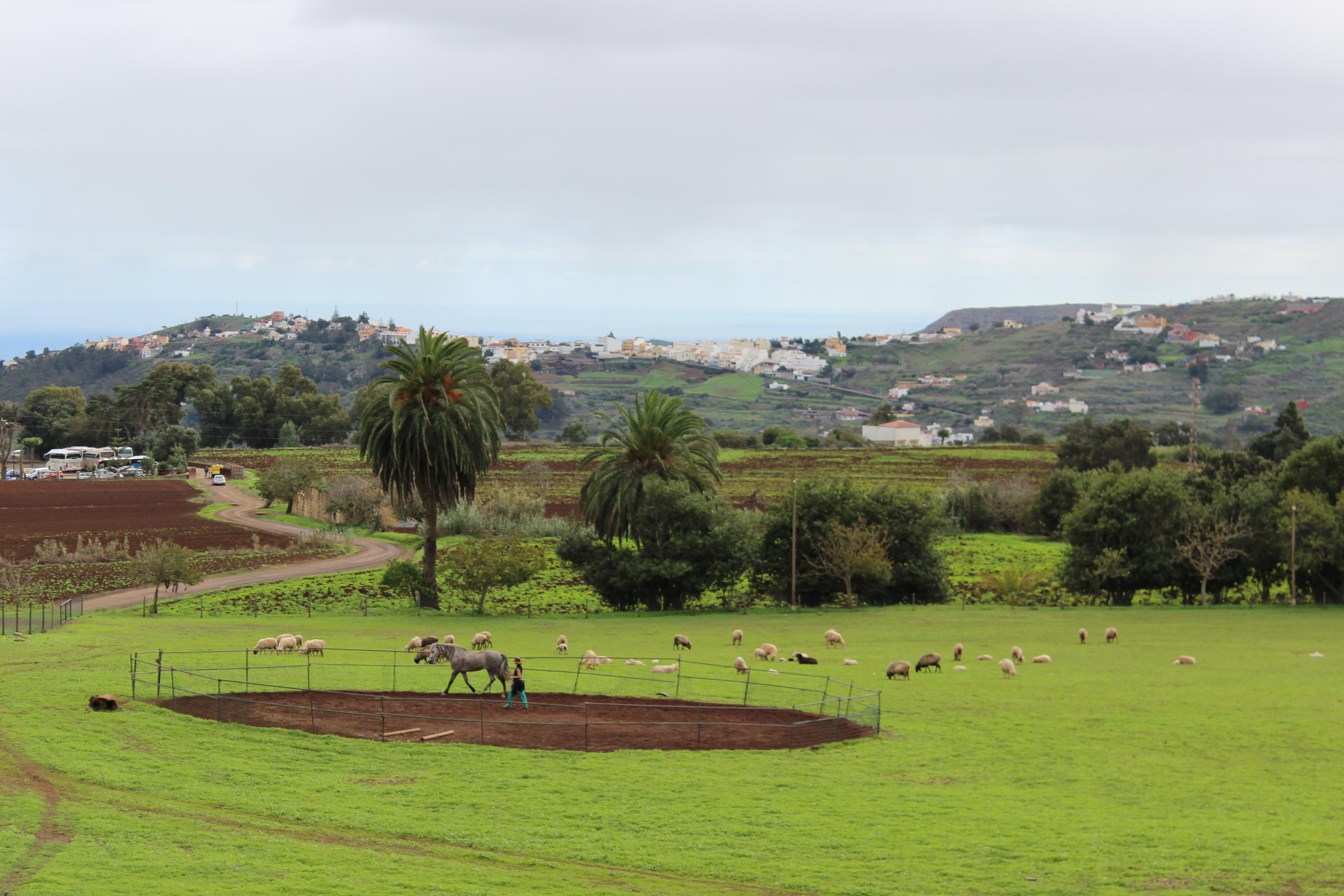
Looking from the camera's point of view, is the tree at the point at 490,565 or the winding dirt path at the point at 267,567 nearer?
the tree at the point at 490,565

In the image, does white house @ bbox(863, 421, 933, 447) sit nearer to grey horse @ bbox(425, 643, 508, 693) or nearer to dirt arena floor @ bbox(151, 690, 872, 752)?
dirt arena floor @ bbox(151, 690, 872, 752)

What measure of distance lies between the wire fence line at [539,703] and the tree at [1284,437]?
88.4 meters

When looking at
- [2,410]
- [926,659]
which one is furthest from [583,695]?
[2,410]

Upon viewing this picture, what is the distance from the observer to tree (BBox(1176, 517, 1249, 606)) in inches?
2053

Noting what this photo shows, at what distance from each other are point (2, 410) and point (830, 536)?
146m

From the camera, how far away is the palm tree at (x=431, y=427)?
1768 inches

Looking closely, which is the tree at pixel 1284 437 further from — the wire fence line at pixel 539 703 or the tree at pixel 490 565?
the wire fence line at pixel 539 703

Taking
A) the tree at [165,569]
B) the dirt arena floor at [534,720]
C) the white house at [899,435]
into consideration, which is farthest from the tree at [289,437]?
the dirt arena floor at [534,720]

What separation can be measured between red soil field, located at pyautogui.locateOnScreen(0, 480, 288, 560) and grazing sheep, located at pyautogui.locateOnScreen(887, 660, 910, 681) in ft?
167

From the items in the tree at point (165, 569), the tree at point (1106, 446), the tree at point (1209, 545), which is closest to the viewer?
the tree at point (165, 569)

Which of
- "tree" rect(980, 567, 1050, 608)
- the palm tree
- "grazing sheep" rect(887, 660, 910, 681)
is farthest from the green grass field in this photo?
"tree" rect(980, 567, 1050, 608)

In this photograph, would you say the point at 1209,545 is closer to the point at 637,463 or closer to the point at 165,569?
the point at 637,463

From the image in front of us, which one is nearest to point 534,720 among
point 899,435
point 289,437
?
point 289,437

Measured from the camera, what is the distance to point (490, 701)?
23.9 m
